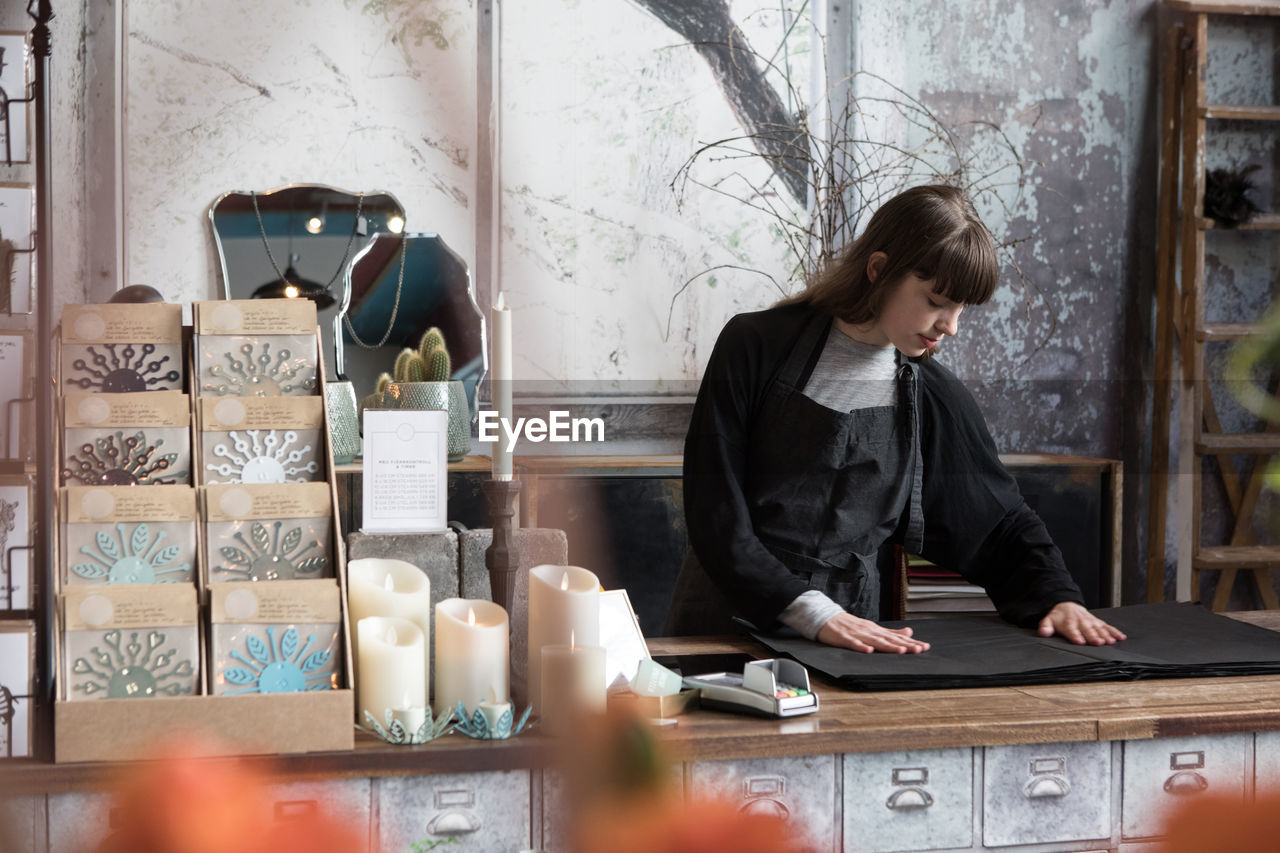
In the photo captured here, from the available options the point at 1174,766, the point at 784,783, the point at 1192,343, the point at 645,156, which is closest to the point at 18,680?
the point at 784,783

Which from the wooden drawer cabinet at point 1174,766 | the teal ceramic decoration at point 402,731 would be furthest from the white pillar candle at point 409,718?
the wooden drawer cabinet at point 1174,766

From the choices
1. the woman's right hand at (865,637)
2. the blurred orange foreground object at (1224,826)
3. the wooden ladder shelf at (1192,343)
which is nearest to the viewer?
the blurred orange foreground object at (1224,826)

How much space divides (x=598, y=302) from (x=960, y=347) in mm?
1270

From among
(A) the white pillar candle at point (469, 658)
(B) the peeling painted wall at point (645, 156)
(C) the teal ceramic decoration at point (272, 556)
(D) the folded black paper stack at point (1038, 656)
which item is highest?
(B) the peeling painted wall at point (645, 156)

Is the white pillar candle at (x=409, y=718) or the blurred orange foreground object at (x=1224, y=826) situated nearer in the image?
the blurred orange foreground object at (x=1224, y=826)

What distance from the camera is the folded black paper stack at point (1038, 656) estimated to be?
57.7 inches

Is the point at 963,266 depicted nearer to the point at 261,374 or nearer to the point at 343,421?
the point at 261,374

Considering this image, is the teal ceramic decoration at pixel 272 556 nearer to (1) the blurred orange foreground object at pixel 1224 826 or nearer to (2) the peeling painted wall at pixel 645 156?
(1) the blurred orange foreground object at pixel 1224 826

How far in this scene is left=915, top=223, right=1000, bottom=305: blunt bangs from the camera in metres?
1.82

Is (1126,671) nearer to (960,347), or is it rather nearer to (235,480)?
(235,480)

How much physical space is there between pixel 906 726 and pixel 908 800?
0.28 feet

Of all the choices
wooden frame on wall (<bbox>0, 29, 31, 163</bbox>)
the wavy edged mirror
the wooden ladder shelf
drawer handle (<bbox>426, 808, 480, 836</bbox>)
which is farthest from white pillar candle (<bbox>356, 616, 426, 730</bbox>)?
the wooden ladder shelf

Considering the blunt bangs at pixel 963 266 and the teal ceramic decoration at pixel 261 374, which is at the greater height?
the blunt bangs at pixel 963 266

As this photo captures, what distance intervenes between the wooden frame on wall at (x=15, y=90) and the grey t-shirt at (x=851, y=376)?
122 centimetres
